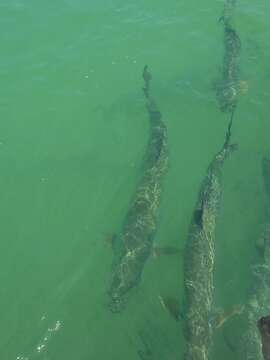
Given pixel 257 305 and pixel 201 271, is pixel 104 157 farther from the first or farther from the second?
pixel 257 305

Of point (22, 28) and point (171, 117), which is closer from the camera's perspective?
point (171, 117)

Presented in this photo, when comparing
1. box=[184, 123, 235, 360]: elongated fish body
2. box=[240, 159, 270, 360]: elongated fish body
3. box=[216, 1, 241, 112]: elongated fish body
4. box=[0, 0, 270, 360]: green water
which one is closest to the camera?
box=[184, 123, 235, 360]: elongated fish body

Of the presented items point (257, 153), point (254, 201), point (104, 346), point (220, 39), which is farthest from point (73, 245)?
point (220, 39)

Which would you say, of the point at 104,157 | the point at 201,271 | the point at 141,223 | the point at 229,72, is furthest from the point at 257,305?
the point at 229,72

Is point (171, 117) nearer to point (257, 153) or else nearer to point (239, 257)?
point (257, 153)

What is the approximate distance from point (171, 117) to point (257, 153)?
299 cm

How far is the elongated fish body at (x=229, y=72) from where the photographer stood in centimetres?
1602

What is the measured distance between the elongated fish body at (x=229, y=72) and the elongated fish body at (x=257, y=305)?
5.03 meters

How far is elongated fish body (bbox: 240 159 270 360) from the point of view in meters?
9.78

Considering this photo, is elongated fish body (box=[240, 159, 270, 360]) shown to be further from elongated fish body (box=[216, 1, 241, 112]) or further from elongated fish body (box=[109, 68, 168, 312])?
elongated fish body (box=[216, 1, 241, 112])

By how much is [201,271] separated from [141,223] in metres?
1.98

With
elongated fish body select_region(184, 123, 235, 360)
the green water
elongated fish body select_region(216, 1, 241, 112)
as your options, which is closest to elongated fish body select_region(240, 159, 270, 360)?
the green water

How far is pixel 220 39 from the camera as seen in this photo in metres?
19.4

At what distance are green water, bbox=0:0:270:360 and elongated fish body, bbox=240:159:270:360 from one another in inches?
11.8
